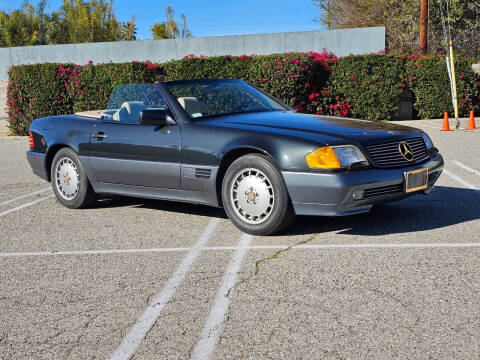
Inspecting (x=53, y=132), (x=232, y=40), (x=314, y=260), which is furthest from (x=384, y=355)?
(x=232, y=40)

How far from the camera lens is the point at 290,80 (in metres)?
20.7

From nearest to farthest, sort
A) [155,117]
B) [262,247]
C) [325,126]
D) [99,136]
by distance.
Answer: [262,247], [325,126], [155,117], [99,136]

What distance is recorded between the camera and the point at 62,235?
6293 millimetres

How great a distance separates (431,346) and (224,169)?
3149 millimetres

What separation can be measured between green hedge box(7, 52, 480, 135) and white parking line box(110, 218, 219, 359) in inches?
622

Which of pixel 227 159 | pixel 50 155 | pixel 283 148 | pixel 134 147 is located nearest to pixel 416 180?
pixel 283 148

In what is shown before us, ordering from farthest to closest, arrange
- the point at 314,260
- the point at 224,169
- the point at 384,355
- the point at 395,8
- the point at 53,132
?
the point at 395,8 → the point at 53,132 → the point at 224,169 → the point at 314,260 → the point at 384,355

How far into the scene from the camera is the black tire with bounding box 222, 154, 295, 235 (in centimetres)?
566

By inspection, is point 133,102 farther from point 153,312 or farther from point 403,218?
point 153,312

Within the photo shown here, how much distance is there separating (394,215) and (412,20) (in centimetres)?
3083

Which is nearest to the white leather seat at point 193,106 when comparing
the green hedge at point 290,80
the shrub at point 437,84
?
the green hedge at point 290,80

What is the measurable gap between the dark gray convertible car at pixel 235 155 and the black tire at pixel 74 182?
13mm

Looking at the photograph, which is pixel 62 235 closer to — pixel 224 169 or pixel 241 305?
pixel 224 169

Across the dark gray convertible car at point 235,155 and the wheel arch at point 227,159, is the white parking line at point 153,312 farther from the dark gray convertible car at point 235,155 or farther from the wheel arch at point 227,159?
the dark gray convertible car at point 235,155
